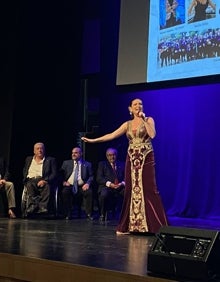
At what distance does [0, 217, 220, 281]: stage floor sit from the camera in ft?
10.1

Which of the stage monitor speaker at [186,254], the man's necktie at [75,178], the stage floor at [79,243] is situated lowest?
the stage floor at [79,243]

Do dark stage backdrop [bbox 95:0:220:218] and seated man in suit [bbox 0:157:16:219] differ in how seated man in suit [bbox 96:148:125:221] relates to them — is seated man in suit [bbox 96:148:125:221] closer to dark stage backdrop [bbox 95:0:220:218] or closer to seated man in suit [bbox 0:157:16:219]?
dark stage backdrop [bbox 95:0:220:218]

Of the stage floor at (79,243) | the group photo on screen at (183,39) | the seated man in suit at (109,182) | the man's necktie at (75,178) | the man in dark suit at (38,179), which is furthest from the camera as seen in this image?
the man's necktie at (75,178)

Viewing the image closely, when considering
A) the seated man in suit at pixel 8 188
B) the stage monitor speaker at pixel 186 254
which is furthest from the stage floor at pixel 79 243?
the seated man in suit at pixel 8 188

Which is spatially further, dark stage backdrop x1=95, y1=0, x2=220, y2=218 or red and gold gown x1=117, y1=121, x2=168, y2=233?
dark stage backdrop x1=95, y1=0, x2=220, y2=218

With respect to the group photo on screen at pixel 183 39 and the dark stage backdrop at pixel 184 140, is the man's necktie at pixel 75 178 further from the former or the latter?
the group photo on screen at pixel 183 39

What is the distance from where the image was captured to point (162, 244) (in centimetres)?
268

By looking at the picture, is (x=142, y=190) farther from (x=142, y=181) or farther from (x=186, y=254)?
(x=186, y=254)

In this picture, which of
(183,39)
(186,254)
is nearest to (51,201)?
(183,39)

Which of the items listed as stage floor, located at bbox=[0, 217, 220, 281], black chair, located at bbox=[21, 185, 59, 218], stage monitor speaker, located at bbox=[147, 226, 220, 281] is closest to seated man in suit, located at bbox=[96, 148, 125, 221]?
stage floor, located at bbox=[0, 217, 220, 281]

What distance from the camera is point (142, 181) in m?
4.86

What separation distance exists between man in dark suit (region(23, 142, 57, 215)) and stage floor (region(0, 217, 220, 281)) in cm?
36

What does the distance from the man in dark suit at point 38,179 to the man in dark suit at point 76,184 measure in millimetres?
190

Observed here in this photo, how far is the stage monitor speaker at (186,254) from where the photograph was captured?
2457mm
